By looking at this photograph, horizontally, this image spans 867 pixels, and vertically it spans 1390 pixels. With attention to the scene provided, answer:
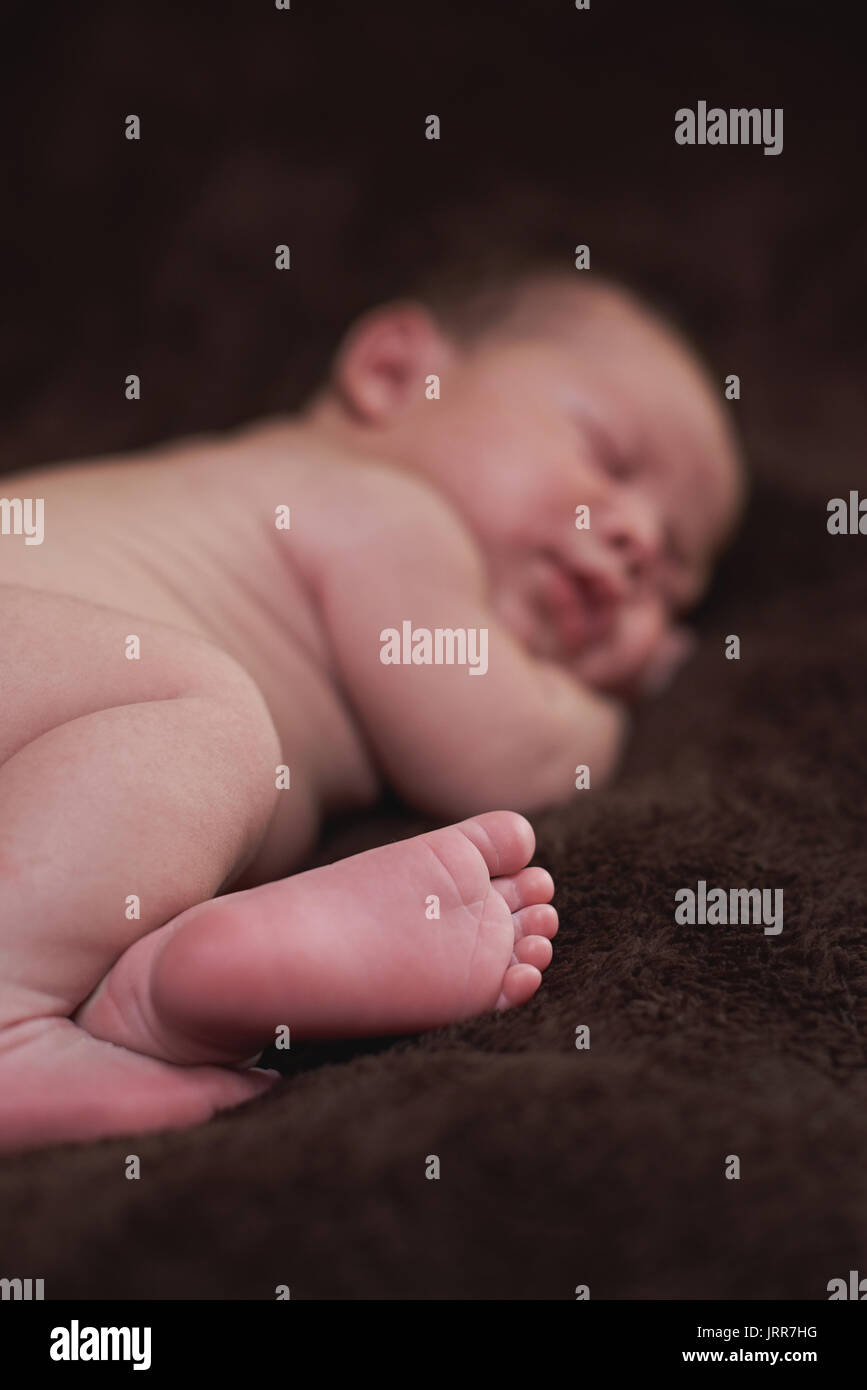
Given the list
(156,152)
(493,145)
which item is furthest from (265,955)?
(493,145)

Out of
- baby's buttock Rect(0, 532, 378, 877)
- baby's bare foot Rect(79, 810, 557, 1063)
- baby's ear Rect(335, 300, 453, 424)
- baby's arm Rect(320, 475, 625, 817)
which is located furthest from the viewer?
baby's ear Rect(335, 300, 453, 424)

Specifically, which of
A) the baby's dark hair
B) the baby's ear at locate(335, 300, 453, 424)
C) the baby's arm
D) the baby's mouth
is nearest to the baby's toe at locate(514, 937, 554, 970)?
the baby's arm

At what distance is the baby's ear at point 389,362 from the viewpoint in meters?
1.62

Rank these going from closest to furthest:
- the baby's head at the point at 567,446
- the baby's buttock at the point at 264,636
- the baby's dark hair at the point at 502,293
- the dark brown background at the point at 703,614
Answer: the dark brown background at the point at 703,614
the baby's buttock at the point at 264,636
the baby's head at the point at 567,446
the baby's dark hair at the point at 502,293

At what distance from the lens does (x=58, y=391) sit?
185 centimetres

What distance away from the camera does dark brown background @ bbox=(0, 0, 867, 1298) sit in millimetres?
623

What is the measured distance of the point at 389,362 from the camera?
1686 mm

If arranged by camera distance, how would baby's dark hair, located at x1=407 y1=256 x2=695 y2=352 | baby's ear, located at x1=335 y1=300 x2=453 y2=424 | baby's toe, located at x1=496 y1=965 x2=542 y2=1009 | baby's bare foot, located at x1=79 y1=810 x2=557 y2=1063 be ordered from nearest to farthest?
baby's bare foot, located at x1=79 y1=810 x2=557 y2=1063
baby's toe, located at x1=496 y1=965 x2=542 y2=1009
baby's ear, located at x1=335 y1=300 x2=453 y2=424
baby's dark hair, located at x1=407 y1=256 x2=695 y2=352

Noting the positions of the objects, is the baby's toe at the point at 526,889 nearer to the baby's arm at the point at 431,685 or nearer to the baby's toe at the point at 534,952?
the baby's toe at the point at 534,952

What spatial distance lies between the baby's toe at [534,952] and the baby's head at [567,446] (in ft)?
2.02

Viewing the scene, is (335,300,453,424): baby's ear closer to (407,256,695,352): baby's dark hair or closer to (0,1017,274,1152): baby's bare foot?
(407,256,695,352): baby's dark hair

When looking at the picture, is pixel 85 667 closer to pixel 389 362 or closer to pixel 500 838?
pixel 500 838

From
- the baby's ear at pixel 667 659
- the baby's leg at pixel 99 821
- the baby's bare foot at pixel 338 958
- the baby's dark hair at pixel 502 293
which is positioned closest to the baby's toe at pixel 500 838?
the baby's bare foot at pixel 338 958
